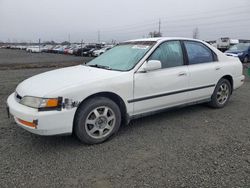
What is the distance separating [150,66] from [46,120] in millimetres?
1674

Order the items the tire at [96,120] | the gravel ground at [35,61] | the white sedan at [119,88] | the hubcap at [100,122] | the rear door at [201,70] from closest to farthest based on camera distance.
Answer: the white sedan at [119,88], the tire at [96,120], the hubcap at [100,122], the rear door at [201,70], the gravel ground at [35,61]

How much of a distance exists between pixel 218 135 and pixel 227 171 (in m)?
1.03

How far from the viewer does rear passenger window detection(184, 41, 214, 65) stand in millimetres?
4285

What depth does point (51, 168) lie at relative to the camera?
270 cm

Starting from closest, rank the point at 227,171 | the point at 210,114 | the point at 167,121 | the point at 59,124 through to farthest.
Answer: the point at 227,171 < the point at 59,124 < the point at 167,121 < the point at 210,114

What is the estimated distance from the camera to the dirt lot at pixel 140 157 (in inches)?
97.6

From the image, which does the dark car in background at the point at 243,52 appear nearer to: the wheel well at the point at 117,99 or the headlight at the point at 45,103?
the wheel well at the point at 117,99

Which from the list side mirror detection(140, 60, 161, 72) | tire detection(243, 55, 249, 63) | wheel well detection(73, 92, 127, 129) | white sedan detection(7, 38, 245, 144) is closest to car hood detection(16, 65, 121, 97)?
white sedan detection(7, 38, 245, 144)

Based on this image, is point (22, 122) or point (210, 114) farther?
point (210, 114)

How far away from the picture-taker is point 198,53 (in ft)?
14.6

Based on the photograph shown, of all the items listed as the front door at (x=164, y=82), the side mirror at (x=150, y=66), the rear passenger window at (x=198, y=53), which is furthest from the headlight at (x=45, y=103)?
the rear passenger window at (x=198, y=53)

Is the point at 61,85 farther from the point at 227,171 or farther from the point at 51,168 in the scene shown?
the point at 227,171

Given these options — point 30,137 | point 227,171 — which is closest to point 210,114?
point 227,171

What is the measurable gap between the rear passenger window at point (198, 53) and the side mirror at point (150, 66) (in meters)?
0.99
